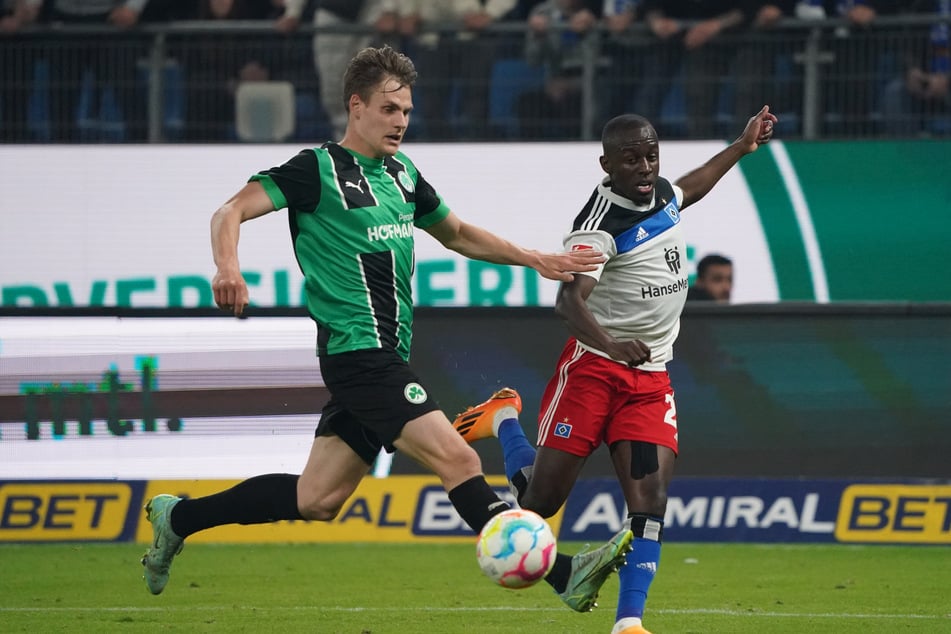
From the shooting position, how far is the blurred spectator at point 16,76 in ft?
43.8

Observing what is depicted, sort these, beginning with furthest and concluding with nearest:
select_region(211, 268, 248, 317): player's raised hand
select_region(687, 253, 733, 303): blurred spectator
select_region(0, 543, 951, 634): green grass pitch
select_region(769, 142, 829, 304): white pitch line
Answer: select_region(769, 142, 829, 304): white pitch line, select_region(687, 253, 733, 303): blurred spectator, select_region(0, 543, 951, 634): green grass pitch, select_region(211, 268, 248, 317): player's raised hand

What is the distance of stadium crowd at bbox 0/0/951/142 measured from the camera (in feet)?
41.2

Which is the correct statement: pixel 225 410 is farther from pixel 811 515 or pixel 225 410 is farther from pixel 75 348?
pixel 811 515

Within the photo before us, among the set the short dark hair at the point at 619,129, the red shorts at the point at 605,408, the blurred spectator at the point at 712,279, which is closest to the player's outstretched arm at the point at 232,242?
the short dark hair at the point at 619,129

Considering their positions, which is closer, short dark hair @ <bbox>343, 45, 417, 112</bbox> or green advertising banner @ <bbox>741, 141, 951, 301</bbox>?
short dark hair @ <bbox>343, 45, 417, 112</bbox>

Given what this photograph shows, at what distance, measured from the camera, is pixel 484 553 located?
593cm

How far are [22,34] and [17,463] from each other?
435cm

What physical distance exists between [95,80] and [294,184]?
767cm

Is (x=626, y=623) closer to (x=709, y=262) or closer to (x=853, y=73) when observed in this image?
(x=709, y=262)

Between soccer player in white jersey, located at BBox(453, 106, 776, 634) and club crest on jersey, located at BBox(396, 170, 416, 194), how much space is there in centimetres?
78

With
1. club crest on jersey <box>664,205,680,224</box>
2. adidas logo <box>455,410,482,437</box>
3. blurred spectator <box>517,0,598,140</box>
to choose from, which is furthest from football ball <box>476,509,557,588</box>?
blurred spectator <box>517,0,598,140</box>

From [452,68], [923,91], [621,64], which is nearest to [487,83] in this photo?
[452,68]

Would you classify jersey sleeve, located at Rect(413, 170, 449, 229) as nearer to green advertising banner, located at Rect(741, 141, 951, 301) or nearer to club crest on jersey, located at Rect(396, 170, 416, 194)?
club crest on jersey, located at Rect(396, 170, 416, 194)

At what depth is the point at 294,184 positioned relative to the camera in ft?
20.5
